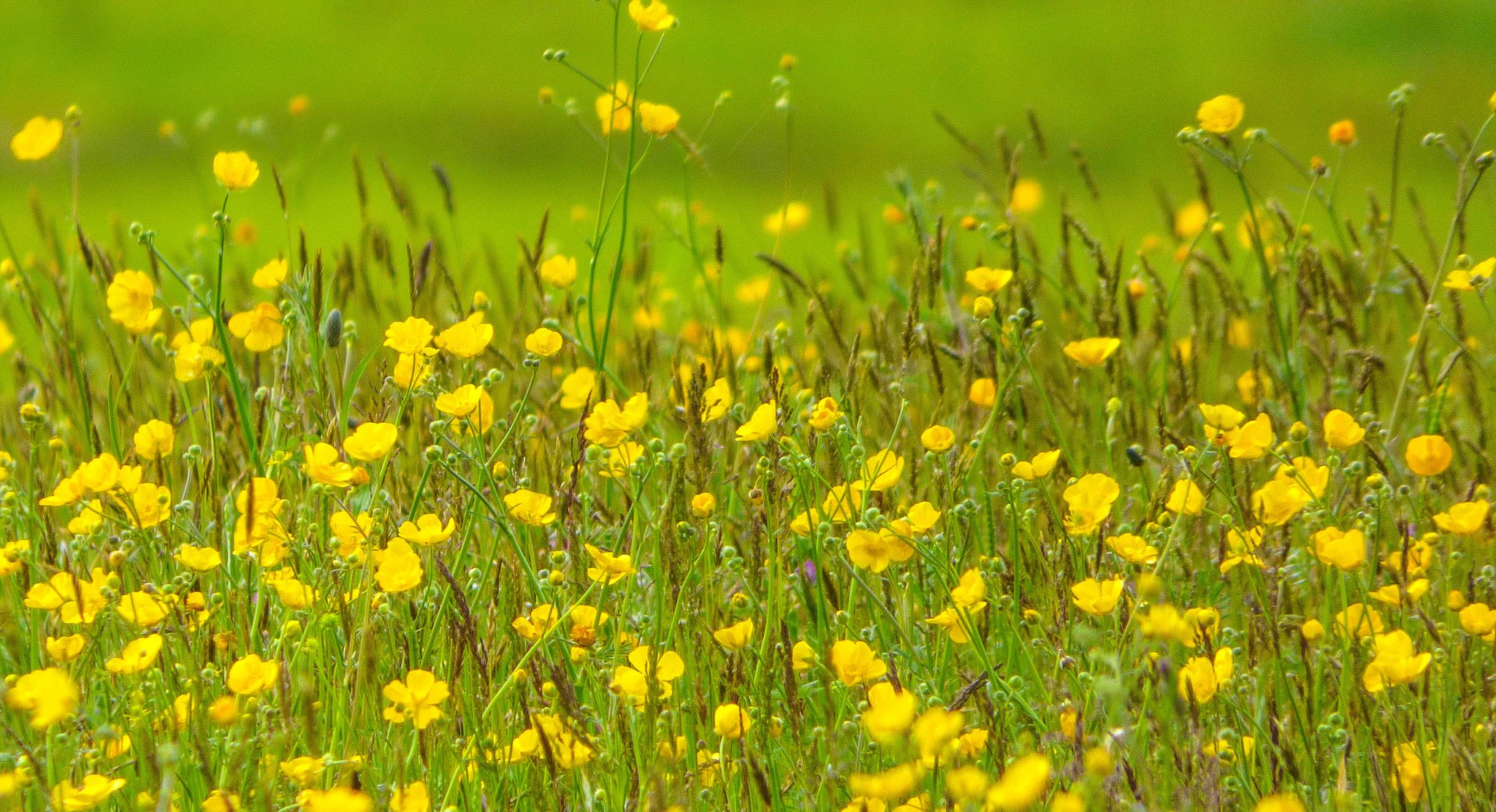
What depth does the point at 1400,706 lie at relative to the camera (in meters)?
1.56

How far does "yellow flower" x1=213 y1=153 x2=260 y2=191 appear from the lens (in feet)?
5.98

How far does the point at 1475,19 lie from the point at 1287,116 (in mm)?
2049

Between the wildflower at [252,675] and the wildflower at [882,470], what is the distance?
2.17ft

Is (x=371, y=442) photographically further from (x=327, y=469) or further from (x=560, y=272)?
(x=560, y=272)

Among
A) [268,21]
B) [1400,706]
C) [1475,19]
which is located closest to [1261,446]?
[1400,706]

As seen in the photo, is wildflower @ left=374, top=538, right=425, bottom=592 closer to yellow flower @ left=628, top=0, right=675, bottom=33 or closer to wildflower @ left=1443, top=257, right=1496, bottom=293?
yellow flower @ left=628, top=0, right=675, bottom=33

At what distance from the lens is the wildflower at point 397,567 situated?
1513 mm

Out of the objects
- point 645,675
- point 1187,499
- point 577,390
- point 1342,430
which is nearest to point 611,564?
point 645,675

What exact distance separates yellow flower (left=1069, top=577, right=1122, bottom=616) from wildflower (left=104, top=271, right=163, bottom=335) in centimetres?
131

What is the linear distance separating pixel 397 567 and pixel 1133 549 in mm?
804

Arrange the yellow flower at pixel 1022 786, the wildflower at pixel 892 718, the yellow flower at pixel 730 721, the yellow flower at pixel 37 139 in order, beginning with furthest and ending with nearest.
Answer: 1. the yellow flower at pixel 37 139
2. the yellow flower at pixel 730 721
3. the wildflower at pixel 892 718
4. the yellow flower at pixel 1022 786

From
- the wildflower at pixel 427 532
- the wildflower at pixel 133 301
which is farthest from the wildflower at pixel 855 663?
the wildflower at pixel 133 301

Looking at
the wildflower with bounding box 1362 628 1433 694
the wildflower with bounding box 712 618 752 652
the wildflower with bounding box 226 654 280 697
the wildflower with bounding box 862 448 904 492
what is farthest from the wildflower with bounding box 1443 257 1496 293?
the wildflower with bounding box 226 654 280 697

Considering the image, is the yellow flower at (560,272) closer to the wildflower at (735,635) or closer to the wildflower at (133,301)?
the wildflower at (133,301)
